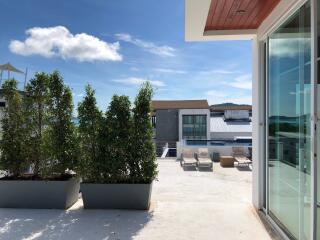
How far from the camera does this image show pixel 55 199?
5023 millimetres

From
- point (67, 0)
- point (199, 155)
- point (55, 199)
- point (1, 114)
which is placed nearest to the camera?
point (55, 199)

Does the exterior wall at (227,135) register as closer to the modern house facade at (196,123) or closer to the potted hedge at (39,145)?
the modern house facade at (196,123)

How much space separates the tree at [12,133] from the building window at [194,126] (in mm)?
34380

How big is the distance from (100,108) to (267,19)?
9.46ft

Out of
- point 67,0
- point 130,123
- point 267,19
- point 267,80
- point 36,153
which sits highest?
point 67,0

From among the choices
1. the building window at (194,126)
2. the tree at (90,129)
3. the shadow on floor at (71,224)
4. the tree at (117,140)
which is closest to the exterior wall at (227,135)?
the building window at (194,126)

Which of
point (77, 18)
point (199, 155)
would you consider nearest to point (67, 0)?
point (77, 18)

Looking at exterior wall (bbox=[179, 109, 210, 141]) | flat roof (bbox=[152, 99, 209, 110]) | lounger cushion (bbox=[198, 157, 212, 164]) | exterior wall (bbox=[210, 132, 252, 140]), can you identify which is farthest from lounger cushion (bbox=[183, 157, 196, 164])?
flat roof (bbox=[152, 99, 209, 110])

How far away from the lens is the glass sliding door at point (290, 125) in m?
3.11

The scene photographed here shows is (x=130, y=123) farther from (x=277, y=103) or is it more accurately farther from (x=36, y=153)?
(x=277, y=103)

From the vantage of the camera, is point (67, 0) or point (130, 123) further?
point (67, 0)

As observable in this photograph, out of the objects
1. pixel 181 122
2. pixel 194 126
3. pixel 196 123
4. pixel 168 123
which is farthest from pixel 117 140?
pixel 168 123

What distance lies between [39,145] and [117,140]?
136 cm

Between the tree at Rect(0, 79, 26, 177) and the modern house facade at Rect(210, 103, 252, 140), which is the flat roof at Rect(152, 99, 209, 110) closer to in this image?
the modern house facade at Rect(210, 103, 252, 140)
